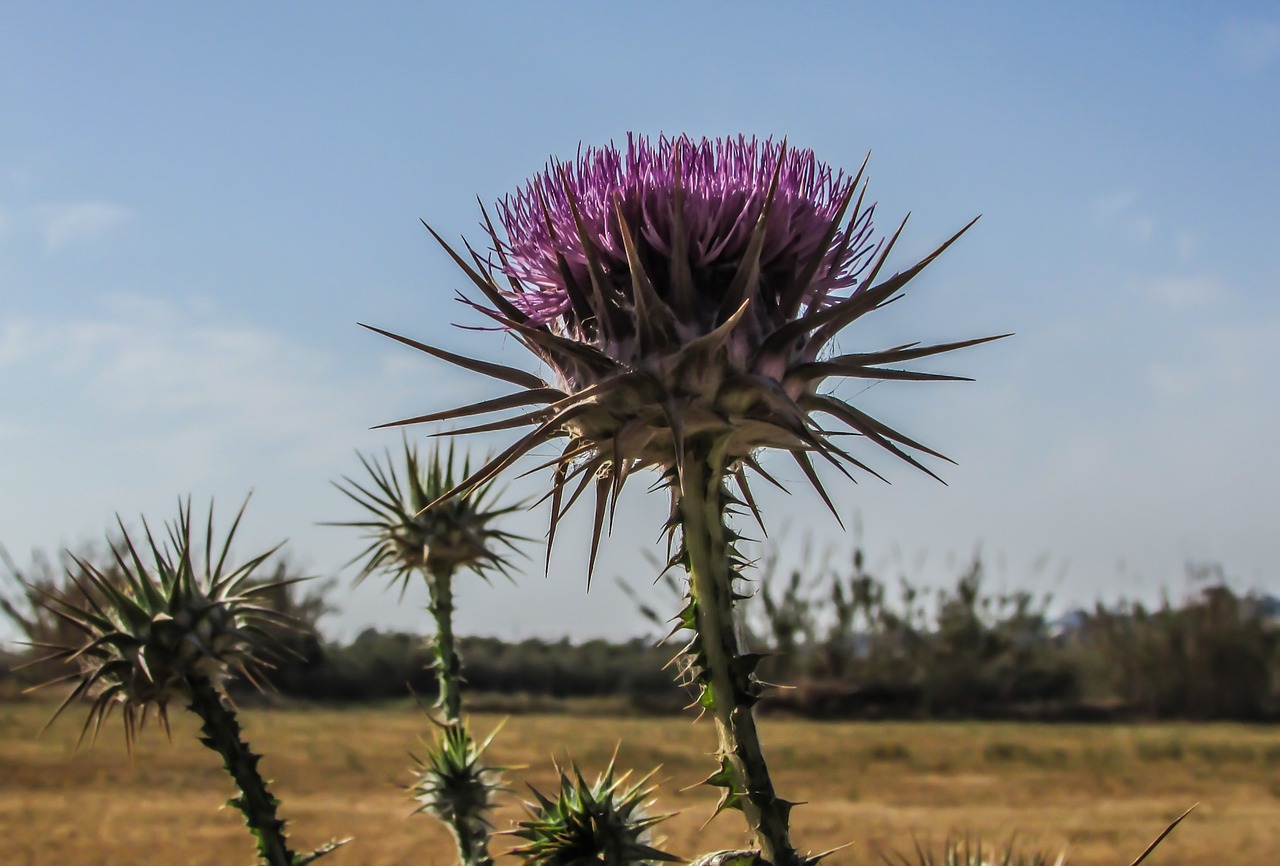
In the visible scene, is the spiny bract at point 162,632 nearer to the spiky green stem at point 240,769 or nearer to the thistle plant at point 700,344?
the spiky green stem at point 240,769

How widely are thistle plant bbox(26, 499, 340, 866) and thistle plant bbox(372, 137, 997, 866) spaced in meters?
1.76

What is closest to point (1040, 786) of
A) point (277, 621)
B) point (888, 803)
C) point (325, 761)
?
point (888, 803)

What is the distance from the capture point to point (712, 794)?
2067cm

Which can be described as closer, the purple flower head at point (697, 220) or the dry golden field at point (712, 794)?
the purple flower head at point (697, 220)

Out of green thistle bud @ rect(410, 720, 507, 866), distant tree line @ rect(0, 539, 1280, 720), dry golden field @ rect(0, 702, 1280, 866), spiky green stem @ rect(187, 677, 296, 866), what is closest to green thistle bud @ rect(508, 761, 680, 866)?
green thistle bud @ rect(410, 720, 507, 866)

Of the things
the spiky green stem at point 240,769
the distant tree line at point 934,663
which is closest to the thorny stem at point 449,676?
the spiky green stem at point 240,769

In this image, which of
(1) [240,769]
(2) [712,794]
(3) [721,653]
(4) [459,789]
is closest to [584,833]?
(3) [721,653]

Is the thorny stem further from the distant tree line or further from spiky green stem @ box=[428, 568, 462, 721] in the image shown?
the distant tree line

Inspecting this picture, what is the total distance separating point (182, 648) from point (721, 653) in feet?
7.71

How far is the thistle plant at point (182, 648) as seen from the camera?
14.8ft

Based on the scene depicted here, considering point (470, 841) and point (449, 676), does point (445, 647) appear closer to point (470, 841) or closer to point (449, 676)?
point (449, 676)

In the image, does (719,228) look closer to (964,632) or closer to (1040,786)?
(1040,786)

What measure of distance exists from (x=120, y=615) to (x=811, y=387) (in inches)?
116

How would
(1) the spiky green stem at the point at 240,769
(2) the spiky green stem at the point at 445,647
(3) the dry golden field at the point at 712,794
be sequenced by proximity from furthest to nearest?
(3) the dry golden field at the point at 712,794, (2) the spiky green stem at the point at 445,647, (1) the spiky green stem at the point at 240,769
